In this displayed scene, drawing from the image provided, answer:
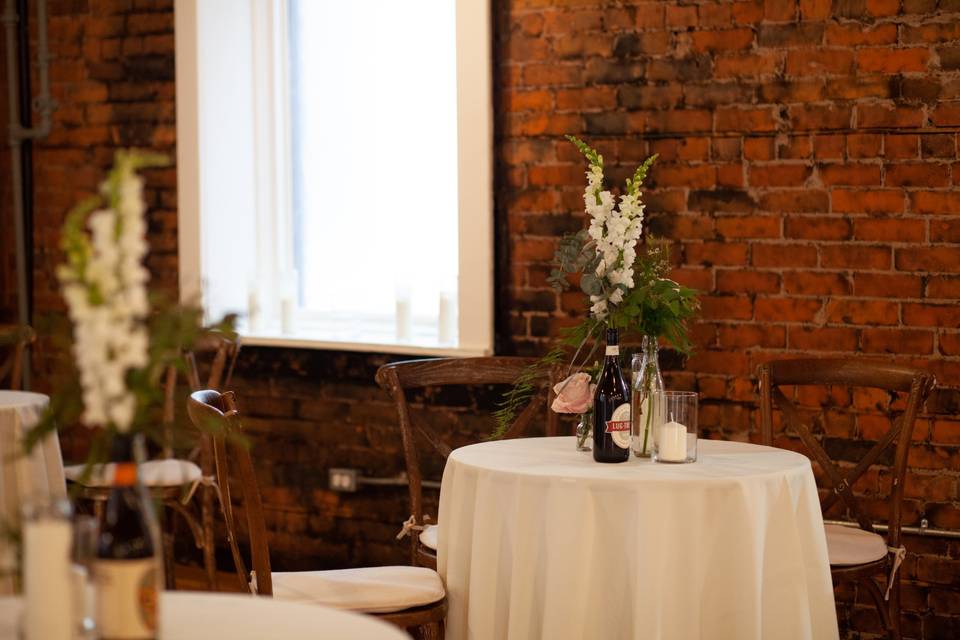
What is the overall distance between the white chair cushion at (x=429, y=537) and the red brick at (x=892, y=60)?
5.64 ft

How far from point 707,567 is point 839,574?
0.67 metres

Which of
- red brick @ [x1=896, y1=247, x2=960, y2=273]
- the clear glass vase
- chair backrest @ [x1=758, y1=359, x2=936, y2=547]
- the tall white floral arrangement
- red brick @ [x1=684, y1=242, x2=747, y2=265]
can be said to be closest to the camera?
the tall white floral arrangement

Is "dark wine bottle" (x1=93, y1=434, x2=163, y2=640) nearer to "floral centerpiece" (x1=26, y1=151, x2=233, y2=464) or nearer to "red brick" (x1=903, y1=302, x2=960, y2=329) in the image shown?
"floral centerpiece" (x1=26, y1=151, x2=233, y2=464)

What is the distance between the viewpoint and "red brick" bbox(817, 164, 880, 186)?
3414 millimetres

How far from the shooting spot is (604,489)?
2336 mm

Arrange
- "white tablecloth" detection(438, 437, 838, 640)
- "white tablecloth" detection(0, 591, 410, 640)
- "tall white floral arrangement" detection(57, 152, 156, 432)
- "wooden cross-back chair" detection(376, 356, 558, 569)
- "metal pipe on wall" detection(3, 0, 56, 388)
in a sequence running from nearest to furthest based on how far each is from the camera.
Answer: "tall white floral arrangement" detection(57, 152, 156, 432), "white tablecloth" detection(0, 591, 410, 640), "white tablecloth" detection(438, 437, 838, 640), "wooden cross-back chair" detection(376, 356, 558, 569), "metal pipe on wall" detection(3, 0, 56, 388)

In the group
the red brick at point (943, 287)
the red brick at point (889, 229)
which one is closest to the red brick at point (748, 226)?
the red brick at point (889, 229)

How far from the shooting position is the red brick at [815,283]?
3475 millimetres

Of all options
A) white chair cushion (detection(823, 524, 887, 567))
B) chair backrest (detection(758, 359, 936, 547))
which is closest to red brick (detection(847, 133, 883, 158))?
chair backrest (detection(758, 359, 936, 547))

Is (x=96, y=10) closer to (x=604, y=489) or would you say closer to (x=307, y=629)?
(x=604, y=489)

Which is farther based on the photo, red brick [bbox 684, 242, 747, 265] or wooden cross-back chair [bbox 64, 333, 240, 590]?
wooden cross-back chair [bbox 64, 333, 240, 590]

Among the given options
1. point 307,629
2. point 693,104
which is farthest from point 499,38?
point 307,629

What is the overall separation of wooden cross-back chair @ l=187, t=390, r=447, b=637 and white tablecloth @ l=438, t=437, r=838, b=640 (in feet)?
0.40

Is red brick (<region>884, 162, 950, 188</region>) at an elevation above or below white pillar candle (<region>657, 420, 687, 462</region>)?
above
